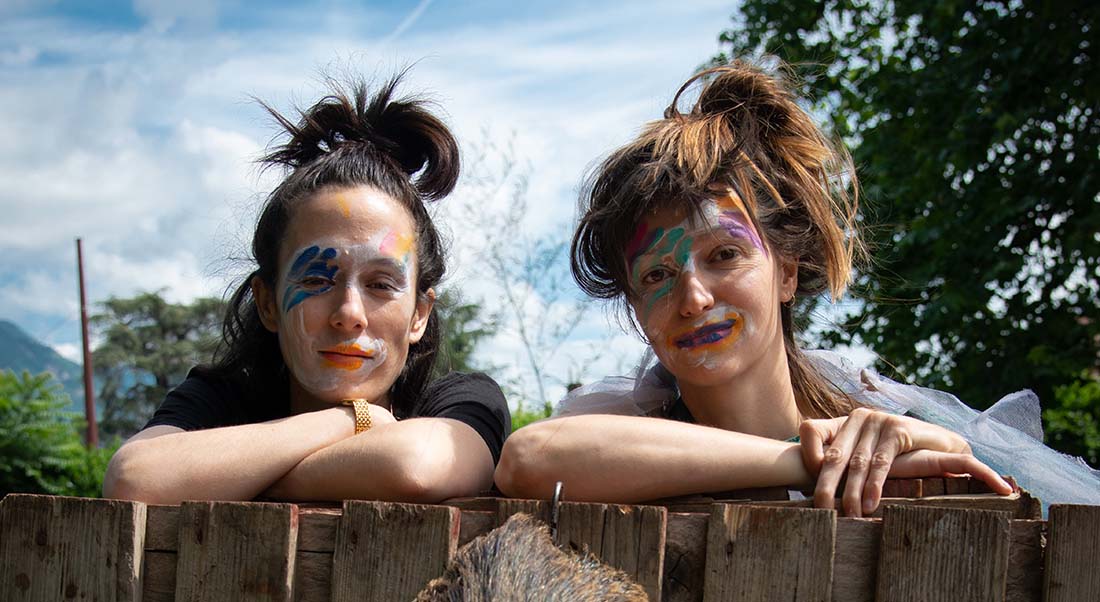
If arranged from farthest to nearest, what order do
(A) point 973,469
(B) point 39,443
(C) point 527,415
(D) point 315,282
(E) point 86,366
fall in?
1. (E) point 86,366
2. (B) point 39,443
3. (C) point 527,415
4. (D) point 315,282
5. (A) point 973,469

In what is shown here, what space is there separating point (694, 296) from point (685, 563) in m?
0.85

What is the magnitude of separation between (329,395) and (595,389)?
83cm

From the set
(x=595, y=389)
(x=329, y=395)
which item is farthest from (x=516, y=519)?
(x=595, y=389)

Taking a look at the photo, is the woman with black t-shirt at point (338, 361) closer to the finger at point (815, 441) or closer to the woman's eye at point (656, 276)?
the woman's eye at point (656, 276)

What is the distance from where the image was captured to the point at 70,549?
6.27ft

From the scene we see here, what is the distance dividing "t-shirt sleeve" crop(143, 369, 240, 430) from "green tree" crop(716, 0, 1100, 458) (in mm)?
4637

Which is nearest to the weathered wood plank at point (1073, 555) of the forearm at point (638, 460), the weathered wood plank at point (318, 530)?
the forearm at point (638, 460)

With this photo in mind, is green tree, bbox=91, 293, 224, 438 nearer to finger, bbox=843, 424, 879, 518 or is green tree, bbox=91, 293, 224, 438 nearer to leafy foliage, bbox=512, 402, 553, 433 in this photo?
leafy foliage, bbox=512, 402, 553, 433

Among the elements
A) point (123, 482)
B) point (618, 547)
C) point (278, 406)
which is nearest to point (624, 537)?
point (618, 547)

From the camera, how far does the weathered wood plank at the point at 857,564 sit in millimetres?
1600

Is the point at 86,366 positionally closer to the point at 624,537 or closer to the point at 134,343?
the point at 134,343

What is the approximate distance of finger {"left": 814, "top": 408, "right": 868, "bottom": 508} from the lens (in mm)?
1729

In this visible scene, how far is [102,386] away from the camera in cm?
2631

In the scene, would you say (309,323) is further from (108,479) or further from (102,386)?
(102,386)
